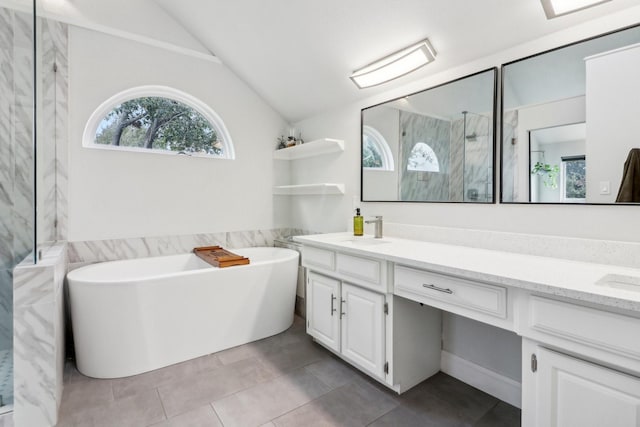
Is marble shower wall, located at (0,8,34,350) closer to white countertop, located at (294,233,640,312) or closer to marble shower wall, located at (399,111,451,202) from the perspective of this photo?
white countertop, located at (294,233,640,312)

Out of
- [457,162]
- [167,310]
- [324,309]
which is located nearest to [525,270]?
[457,162]

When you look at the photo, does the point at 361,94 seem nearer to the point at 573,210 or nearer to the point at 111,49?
the point at 573,210

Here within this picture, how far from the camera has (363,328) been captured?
194 centimetres

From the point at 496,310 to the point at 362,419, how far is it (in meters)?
0.95

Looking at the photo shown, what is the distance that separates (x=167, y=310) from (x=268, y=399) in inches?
38.0

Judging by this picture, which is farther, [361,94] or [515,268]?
[361,94]

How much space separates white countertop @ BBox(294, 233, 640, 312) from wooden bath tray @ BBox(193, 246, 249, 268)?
1015 mm

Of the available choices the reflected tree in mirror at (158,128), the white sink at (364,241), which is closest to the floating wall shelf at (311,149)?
the reflected tree in mirror at (158,128)

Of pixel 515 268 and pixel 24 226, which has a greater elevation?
pixel 24 226

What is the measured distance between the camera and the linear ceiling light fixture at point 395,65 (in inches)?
78.8

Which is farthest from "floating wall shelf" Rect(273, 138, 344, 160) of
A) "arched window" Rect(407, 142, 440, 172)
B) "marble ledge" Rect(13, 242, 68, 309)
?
"marble ledge" Rect(13, 242, 68, 309)

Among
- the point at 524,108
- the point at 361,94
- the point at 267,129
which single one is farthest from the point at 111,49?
the point at 524,108

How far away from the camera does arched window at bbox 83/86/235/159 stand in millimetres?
2746

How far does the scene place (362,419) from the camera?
168 cm
